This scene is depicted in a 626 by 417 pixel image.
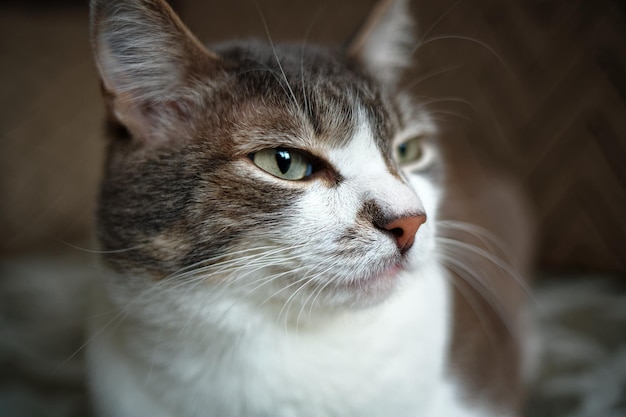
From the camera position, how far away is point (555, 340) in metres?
1.72

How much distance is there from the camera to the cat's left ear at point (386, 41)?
4.22 ft

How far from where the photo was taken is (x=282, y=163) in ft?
3.22

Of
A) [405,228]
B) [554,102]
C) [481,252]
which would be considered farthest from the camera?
[554,102]

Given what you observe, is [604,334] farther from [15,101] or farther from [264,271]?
[15,101]

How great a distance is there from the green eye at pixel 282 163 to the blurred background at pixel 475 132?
2.58 feet

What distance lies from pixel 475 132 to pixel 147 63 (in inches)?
62.7

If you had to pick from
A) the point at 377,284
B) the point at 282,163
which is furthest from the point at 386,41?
the point at 377,284

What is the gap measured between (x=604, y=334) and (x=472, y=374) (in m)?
0.58

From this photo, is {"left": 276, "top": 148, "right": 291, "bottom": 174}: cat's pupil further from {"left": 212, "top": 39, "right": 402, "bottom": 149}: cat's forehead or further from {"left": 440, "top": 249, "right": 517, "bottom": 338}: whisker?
{"left": 440, "top": 249, "right": 517, "bottom": 338}: whisker

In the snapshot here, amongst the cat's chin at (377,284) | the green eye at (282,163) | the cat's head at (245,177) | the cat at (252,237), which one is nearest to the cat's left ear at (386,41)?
the cat at (252,237)

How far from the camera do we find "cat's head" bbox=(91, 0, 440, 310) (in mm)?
917

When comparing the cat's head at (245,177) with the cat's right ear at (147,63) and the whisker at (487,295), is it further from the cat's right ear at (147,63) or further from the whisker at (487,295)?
the whisker at (487,295)


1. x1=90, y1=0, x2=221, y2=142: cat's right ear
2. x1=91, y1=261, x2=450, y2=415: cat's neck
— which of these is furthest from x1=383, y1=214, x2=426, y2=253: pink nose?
x1=90, y1=0, x2=221, y2=142: cat's right ear

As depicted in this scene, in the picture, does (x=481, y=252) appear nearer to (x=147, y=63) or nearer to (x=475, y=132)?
(x=147, y=63)
